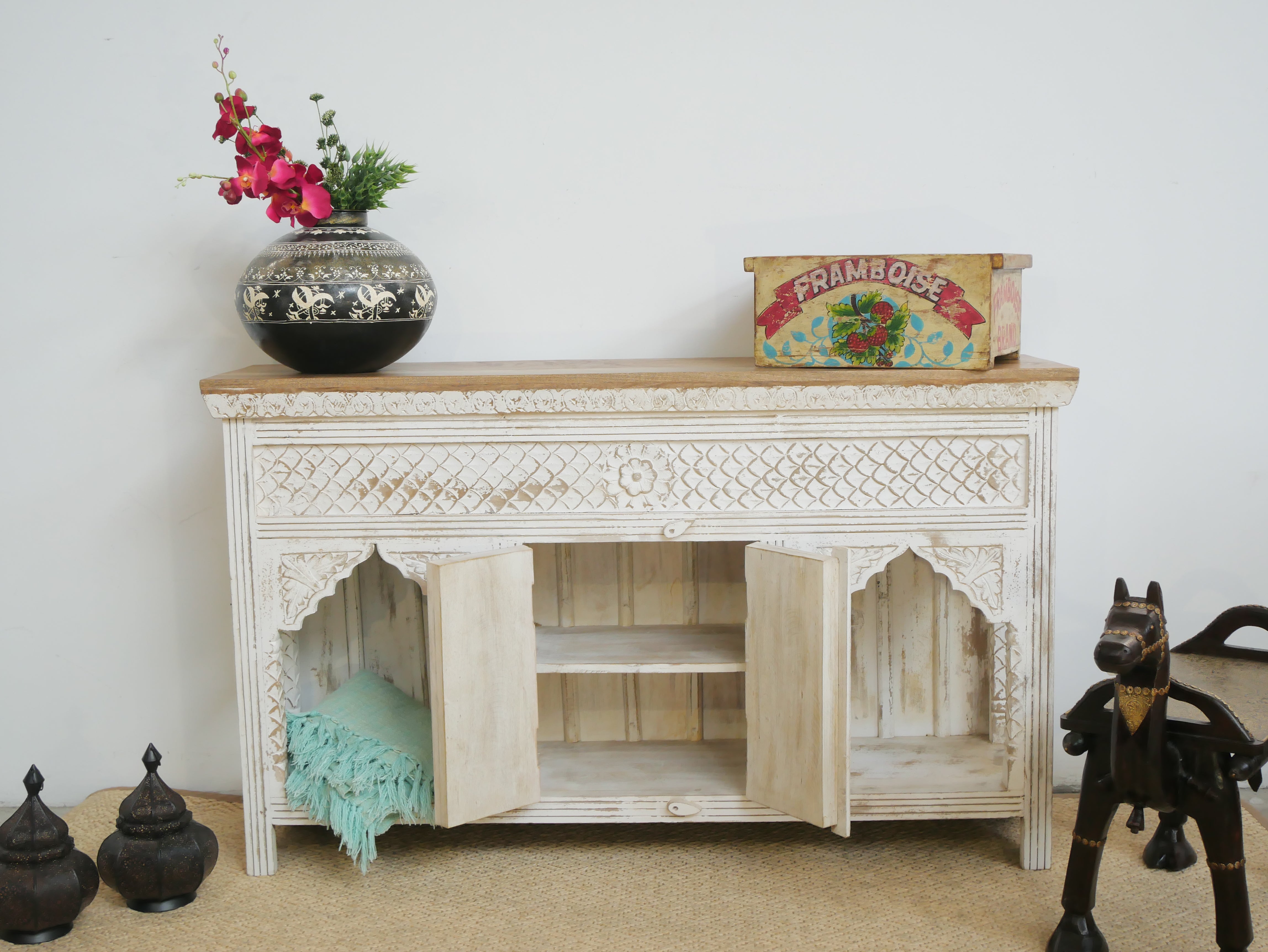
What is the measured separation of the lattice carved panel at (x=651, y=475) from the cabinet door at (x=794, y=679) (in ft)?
0.51

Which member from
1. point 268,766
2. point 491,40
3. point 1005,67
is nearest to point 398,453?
point 268,766

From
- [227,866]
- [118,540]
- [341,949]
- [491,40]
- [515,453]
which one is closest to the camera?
[341,949]

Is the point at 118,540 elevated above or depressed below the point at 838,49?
below

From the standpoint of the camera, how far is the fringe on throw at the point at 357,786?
87.4 inches

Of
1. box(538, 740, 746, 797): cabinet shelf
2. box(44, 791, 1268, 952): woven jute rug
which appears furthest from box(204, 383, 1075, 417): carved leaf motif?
box(44, 791, 1268, 952): woven jute rug

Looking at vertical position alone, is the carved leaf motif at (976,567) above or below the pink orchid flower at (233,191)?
below

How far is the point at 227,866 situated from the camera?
2.35m

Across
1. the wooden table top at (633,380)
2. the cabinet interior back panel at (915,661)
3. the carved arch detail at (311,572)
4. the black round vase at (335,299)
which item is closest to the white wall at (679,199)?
the cabinet interior back panel at (915,661)

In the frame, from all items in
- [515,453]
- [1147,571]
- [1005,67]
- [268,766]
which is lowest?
[268,766]

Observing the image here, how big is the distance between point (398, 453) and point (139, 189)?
1083 millimetres

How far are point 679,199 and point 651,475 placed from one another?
0.79 metres

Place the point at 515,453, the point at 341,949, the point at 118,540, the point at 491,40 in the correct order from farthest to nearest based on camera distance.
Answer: the point at 118,540, the point at 491,40, the point at 515,453, the point at 341,949

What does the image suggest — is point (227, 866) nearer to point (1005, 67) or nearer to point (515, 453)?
point (515, 453)

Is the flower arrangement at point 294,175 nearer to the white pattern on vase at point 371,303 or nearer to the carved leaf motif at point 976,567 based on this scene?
the white pattern on vase at point 371,303
